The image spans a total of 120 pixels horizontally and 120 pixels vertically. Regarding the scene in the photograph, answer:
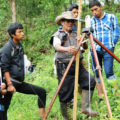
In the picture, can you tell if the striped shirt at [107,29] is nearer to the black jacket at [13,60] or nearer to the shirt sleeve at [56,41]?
the shirt sleeve at [56,41]

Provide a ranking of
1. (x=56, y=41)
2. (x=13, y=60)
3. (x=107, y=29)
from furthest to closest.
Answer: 1. (x=107, y=29)
2. (x=13, y=60)
3. (x=56, y=41)

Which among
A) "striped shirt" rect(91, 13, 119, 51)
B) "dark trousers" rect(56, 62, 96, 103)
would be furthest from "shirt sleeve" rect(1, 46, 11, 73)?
"striped shirt" rect(91, 13, 119, 51)

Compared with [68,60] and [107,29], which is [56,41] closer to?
[68,60]

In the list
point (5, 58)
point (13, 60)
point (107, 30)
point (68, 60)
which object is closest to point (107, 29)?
point (107, 30)

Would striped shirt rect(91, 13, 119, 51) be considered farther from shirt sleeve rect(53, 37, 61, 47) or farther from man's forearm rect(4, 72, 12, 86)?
Answer: man's forearm rect(4, 72, 12, 86)

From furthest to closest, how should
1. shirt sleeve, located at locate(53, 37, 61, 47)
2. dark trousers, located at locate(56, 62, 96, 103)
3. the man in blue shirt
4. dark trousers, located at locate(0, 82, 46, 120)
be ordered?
1. the man in blue shirt
2. dark trousers, located at locate(56, 62, 96, 103)
3. dark trousers, located at locate(0, 82, 46, 120)
4. shirt sleeve, located at locate(53, 37, 61, 47)

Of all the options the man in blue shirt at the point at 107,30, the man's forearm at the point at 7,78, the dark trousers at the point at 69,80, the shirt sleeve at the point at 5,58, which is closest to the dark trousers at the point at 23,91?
the man's forearm at the point at 7,78

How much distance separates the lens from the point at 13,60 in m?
3.05

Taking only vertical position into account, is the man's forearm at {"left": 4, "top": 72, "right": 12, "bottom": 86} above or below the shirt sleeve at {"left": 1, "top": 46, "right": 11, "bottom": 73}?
below

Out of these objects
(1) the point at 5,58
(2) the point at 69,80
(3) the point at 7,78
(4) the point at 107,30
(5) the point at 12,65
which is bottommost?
(2) the point at 69,80

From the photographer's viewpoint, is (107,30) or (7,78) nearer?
(7,78)

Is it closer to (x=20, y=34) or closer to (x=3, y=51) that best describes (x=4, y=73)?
(x=3, y=51)

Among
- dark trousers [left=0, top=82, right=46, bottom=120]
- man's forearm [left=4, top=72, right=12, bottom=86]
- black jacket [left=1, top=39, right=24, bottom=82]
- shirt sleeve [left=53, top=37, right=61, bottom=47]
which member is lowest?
dark trousers [left=0, top=82, right=46, bottom=120]

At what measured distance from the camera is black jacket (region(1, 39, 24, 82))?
2.95 meters
